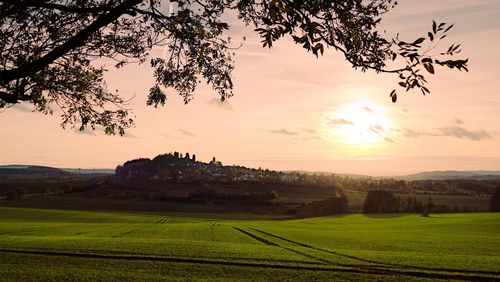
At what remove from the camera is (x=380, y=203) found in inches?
5556

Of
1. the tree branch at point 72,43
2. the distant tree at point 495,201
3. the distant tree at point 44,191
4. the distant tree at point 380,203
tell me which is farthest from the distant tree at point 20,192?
the tree branch at point 72,43

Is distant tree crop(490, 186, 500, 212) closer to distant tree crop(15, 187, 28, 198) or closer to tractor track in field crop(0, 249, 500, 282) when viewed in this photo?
tractor track in field crop(0, 249, 500, 282)

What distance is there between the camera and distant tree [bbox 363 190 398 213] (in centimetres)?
14000

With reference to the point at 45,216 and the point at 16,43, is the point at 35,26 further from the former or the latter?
the point at 45,216

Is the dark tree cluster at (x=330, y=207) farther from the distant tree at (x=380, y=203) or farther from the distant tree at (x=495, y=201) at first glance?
the distant tree at (x=495, y=201)

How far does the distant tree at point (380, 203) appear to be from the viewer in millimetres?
140000

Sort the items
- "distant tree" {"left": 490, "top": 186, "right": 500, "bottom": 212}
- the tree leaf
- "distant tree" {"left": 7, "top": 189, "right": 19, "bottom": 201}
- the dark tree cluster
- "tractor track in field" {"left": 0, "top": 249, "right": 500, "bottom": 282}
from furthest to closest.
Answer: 1. "distant tree" {"left": 7, "top": 189, "right": 19, "bottom": 201}
2. the dark tree cluster
3. "distant tree" {"left": 490, "top": 186, "right": 500, "bottom": 212}
4. "tractor track in field" {"left": 0, "top": 249, "right": 500, "bottom": 282}
5. the tree leaf

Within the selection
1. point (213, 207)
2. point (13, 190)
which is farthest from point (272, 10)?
point (13, 190)

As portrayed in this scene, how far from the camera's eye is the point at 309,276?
23969 millimetres

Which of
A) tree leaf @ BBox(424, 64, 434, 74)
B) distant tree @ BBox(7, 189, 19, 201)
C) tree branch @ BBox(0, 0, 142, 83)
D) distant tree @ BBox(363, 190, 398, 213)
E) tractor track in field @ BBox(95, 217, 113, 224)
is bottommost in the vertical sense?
tractor track in field @ BBox(95, 217, 113, 224)

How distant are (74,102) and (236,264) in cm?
1360

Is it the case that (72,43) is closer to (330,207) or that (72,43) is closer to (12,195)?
(330,207)

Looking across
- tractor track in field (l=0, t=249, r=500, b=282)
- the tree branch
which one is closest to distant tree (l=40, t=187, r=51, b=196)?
tractor track in field (l=0, t=249, r=500, b=282)

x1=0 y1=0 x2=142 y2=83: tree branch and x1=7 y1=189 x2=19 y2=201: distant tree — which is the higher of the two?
x1=0 y1=0 x2=142 y2=83: tree branch
